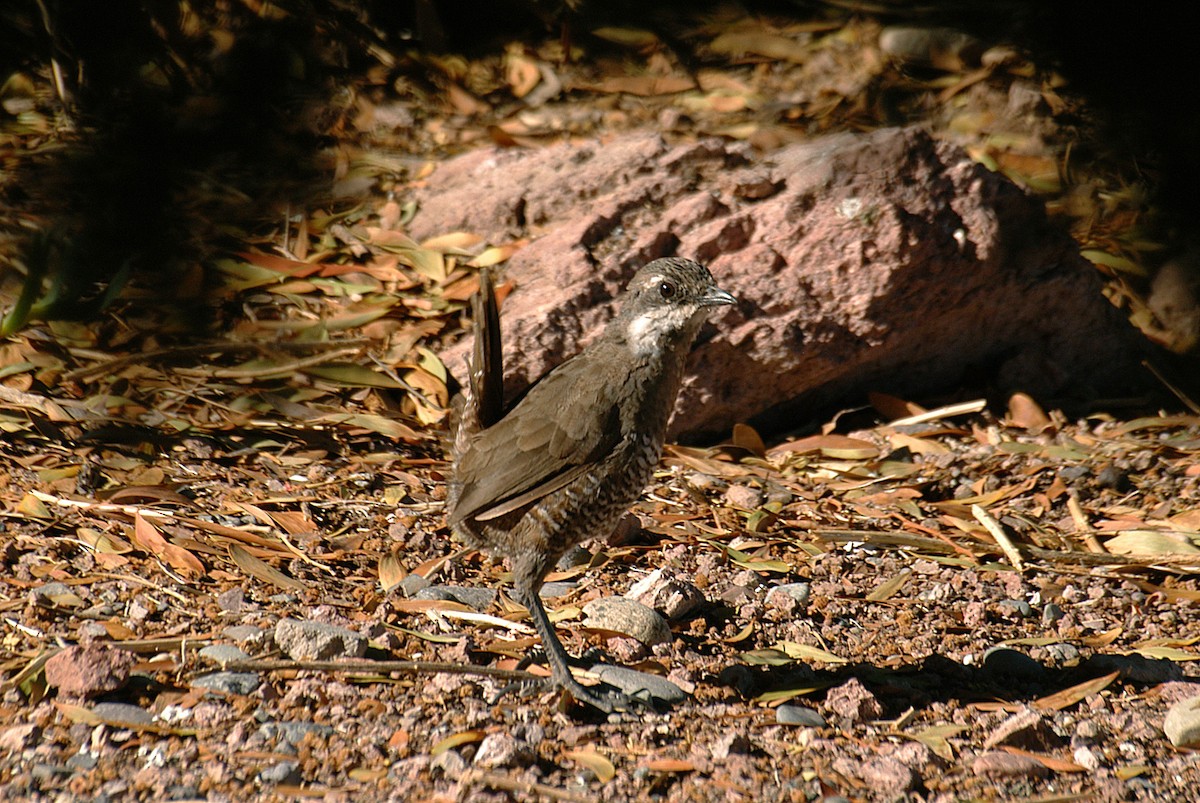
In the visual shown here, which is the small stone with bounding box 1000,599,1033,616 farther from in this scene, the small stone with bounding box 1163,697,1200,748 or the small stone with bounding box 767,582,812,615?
the small stone with bounding box 1163,697,1200,748

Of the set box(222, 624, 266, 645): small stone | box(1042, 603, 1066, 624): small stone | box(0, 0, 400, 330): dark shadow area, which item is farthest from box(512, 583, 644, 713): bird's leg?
box(0, 0, 400, 330): dark shadow area

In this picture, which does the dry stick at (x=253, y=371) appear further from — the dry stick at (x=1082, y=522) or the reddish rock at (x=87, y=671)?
the dry stick at (x=1082, y=522)

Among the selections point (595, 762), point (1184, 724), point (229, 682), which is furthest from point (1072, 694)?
point (229, 682)

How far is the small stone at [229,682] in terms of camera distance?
3496mm

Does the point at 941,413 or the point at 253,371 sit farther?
the point at 941,413

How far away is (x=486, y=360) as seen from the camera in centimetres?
412

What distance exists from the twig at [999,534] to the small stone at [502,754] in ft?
Answer: 7.20

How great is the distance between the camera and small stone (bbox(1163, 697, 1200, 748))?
3.49m

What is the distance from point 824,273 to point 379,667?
2.73 m

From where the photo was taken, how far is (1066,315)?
5.84 metres

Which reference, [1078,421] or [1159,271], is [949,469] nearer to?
[1078,421]

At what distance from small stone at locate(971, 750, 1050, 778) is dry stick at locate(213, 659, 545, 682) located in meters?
1.23

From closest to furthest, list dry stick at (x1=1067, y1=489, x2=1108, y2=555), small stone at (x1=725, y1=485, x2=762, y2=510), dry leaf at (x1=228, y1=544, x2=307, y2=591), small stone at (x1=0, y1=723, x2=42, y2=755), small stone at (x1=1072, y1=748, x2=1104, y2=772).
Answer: small stone at (x1=0, y1=723, x2=42, y2=755) → small stone at (x1=1072, y1=748, x2=1104, y2=772) → dry leaf at (x1=228, y1=544, x2=307, y2=591) → dry stick at (x1=1067, y1=489, x2=1108, y2=555) → small stone at (x1=725, y1=485, x2=762, y2=510)

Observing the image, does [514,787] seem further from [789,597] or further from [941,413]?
[941,413]
